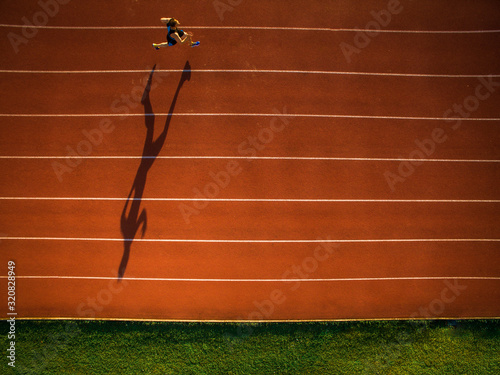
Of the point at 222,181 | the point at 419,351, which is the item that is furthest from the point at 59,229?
the point at 419,351

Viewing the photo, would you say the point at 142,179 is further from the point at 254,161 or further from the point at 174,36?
the point at 174,36

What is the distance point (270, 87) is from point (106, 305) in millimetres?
5331

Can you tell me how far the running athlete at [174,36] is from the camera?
4348 millimetres

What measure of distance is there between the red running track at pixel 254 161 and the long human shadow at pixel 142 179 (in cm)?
3

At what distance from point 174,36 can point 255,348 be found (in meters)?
5.86

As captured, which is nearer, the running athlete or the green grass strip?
the running athlete

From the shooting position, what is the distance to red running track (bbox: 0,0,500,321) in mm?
4844

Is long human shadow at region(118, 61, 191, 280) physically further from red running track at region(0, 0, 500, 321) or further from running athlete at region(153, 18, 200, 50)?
running athlete at region(153, 18, 200, 50)

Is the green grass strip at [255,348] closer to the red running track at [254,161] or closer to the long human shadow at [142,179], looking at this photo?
the red running track at [254,161]

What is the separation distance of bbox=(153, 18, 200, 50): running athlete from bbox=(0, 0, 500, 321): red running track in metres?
0.24

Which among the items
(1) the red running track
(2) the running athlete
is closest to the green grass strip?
(1) the red running track

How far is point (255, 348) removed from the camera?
465 centimetres

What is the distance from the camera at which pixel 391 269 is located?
16.2 ft

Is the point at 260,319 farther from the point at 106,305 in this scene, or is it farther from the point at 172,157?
the point at 172,157
